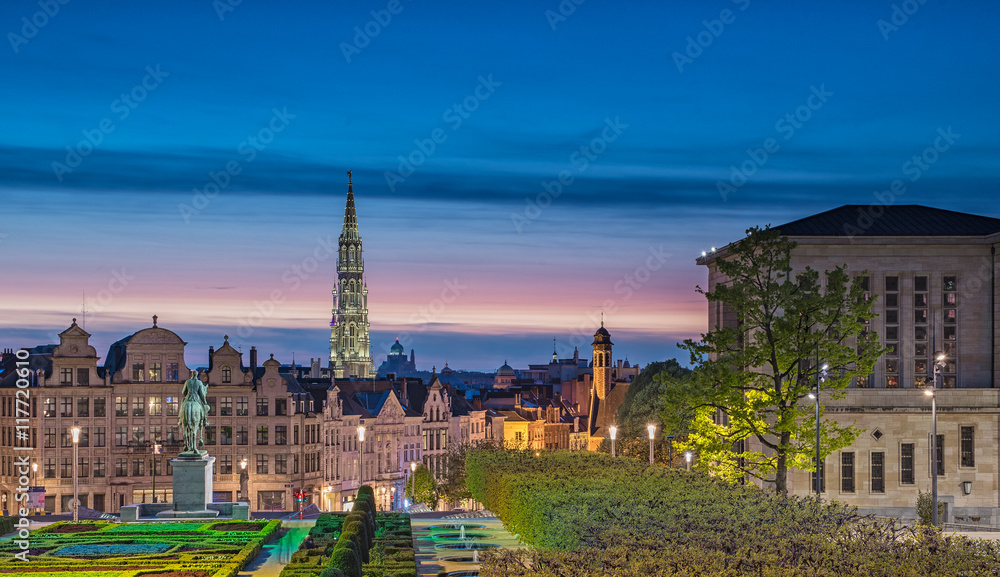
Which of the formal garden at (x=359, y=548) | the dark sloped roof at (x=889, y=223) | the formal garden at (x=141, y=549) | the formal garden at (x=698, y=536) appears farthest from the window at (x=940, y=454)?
the formal garden at (x=141, y=549)

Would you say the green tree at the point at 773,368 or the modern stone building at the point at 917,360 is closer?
the green tree at the point at 773,368

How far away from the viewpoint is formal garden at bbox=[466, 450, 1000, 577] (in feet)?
86.6

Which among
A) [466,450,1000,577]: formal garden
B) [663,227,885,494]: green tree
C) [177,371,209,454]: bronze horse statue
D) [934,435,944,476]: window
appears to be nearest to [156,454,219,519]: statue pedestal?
[177,371,209,454]: bronze horse statue

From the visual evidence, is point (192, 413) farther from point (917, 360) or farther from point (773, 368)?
point (917, 360)

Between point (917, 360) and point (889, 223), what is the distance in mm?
7012

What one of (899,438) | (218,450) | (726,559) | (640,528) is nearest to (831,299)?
(899,438)

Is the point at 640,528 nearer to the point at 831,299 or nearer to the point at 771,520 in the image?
the point at 771,520

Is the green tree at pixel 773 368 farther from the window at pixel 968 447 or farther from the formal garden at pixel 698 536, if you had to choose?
the window at pixel 968 447

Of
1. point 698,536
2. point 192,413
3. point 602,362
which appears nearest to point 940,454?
point 698,536

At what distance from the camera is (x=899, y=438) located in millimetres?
58062

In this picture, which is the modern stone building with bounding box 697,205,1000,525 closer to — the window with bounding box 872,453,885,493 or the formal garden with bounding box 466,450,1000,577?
the window with bounding box 872,453,885,493

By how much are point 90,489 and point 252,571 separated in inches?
2372

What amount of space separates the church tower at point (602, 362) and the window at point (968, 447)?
434 feet

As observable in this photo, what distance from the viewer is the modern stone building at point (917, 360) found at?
5800 cm
